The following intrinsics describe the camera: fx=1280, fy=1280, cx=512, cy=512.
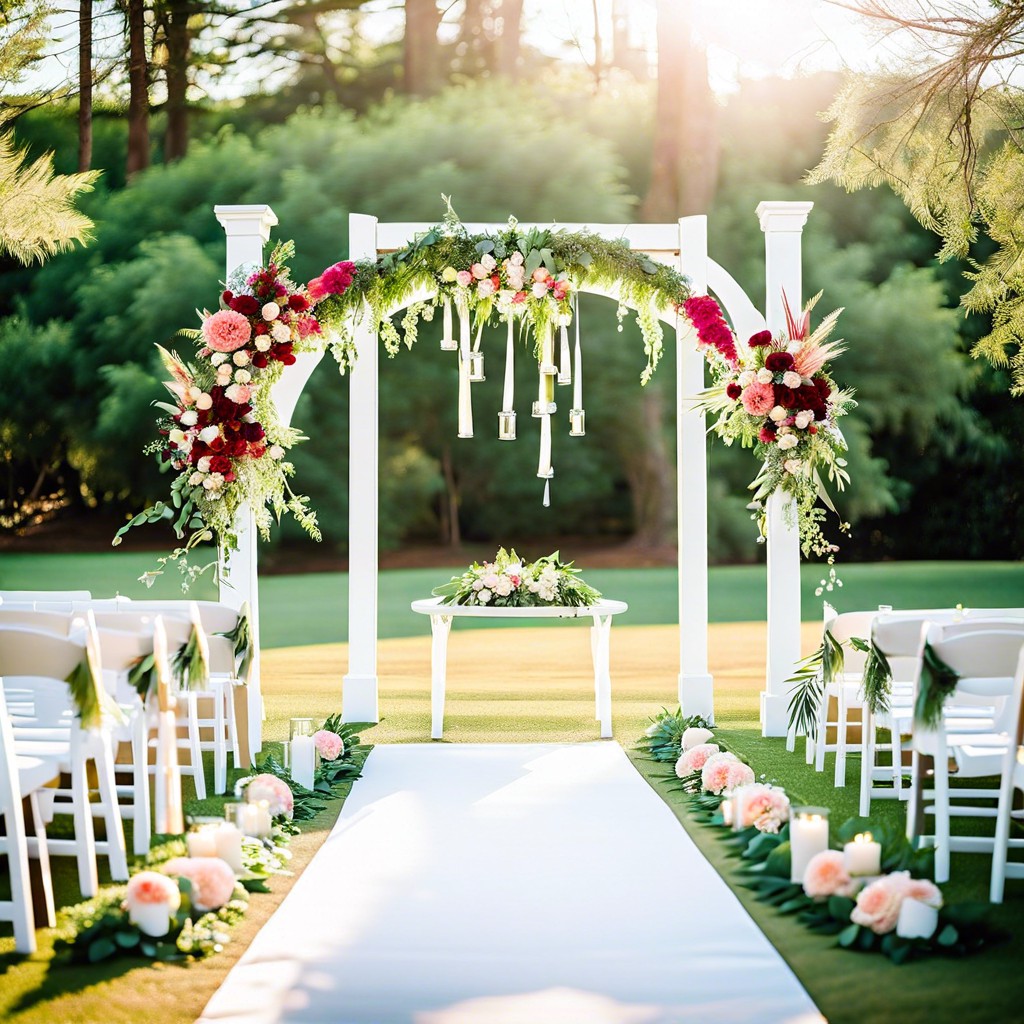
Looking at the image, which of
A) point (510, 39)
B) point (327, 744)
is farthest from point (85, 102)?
point (327, 744)

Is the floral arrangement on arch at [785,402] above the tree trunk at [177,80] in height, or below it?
below

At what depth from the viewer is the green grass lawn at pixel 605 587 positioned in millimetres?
16156

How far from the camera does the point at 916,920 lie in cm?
324

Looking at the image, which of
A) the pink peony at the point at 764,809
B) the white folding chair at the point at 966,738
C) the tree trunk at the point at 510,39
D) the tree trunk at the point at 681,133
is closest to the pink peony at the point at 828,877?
the white folding chair at the point at 966,738

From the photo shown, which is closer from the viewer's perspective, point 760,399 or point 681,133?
point 760,399

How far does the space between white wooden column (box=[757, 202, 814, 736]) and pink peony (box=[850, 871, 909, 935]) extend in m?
3.62

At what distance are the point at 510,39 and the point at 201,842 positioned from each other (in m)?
20.1

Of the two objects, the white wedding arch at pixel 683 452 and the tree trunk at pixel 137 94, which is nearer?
the white wedding arch at pixel 683 452

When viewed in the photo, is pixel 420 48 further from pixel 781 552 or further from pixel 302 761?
pixel 302 761

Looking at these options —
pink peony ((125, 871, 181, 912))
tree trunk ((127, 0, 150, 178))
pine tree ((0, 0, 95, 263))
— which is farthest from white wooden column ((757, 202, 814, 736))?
tree trunk ((127, 0, 150, 178))

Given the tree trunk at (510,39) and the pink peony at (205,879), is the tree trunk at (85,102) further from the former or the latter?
the pink peony at (205,879)

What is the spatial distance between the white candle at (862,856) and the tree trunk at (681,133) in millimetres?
16800

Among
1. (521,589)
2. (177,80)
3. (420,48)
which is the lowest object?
(521,589)

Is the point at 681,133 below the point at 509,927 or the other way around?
the other way around
